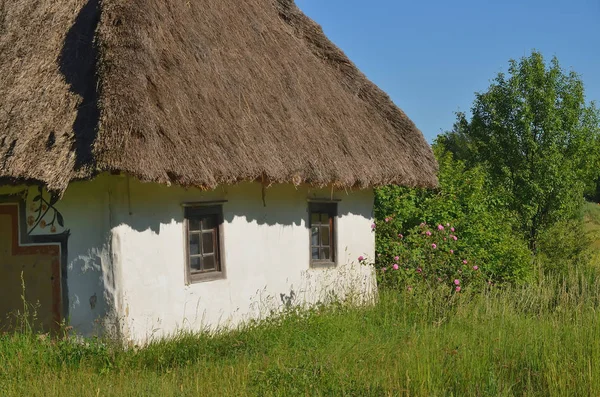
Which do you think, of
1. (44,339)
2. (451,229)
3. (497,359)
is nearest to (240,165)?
(44,339)

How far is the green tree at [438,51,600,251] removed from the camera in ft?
61.2

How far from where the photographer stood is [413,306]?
9.04 m

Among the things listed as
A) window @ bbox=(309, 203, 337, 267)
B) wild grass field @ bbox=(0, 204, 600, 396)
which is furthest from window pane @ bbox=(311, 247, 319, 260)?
wild grass field @ bbox=(0, 204, 600, 396)

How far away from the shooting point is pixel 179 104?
7973 millimetres

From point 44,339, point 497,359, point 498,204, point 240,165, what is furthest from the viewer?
point 498,204

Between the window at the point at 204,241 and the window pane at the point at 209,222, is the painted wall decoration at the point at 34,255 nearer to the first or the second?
the window at the point at 204,241

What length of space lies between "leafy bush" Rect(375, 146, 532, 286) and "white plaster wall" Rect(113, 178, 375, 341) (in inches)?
25.1

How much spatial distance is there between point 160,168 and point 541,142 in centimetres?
1418

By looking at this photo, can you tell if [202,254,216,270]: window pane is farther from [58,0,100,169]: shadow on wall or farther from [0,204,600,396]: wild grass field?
[58,0,100,169]: shadow on wall

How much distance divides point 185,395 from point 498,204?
9313mm

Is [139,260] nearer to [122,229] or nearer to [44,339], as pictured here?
[122,229]

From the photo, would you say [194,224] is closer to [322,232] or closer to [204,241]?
[204,241]

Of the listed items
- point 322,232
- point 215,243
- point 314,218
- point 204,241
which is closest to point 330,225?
point 322,232

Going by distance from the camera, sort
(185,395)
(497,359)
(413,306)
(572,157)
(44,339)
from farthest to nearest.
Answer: (572,157)
(413,306)
(44,339)
(497,359)
(185,395)
